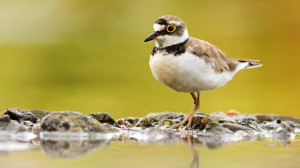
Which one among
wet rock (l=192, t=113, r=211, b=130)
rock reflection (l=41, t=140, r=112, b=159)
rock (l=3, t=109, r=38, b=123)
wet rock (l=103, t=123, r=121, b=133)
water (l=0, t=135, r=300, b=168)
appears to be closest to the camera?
water (l=0, t=135, r=300, b=168)

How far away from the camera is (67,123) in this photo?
6727 millimetres

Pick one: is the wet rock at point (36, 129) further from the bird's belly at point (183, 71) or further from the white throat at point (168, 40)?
the white throat at point (168, 40)

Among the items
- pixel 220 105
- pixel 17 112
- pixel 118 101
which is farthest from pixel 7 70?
pixel 17 112

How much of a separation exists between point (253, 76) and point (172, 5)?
9.78 metres

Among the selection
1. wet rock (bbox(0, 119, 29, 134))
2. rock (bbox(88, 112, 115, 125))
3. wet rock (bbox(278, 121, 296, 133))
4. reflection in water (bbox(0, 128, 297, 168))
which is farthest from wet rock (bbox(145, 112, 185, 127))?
wet rock (bbox(0, 119, 29, 134))

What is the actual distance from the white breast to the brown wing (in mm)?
104

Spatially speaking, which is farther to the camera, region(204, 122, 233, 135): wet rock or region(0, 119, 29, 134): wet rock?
region(204, 122, 233, 135): wet rock

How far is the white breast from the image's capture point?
7816mm

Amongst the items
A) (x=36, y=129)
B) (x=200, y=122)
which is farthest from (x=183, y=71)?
(x=36, y=129)

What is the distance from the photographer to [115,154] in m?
5.74

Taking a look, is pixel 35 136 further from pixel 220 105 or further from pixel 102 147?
pixel 220 105

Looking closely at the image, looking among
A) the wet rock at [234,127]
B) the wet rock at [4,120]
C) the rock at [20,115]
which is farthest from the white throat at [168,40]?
the wet rock at [4,120]

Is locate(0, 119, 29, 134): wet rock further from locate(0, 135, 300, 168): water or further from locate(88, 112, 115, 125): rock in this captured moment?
locate(88, 112, 115, 125): rock

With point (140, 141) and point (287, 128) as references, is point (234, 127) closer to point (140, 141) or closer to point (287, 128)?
point (287, 128)
